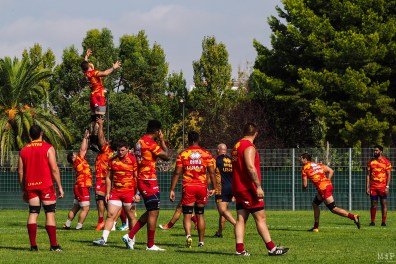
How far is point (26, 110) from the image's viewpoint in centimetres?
6631

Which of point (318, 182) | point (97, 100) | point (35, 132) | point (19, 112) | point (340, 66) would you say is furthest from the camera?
point (19, 112)

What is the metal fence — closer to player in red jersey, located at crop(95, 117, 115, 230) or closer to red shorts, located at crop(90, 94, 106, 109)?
player in red jersey, located at crop(95, 117, 115, 230)

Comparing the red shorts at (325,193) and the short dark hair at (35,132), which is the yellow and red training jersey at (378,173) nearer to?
the red shorts at (325,193)

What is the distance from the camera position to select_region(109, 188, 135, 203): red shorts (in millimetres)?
20688

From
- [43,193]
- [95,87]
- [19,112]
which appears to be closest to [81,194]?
[95,87]

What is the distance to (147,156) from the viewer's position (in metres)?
18.8

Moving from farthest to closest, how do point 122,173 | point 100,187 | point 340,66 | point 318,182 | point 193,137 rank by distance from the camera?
1. point 340,66
2. point 100,187
3. point 318,182
4. point 122,173
5. point 193,137

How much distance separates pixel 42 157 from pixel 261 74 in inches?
2031

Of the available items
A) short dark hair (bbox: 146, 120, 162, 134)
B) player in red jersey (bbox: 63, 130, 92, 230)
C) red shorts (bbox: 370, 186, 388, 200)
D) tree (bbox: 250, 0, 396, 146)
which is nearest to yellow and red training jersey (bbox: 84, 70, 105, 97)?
player in red jersey (bbox: 63, 130, 92, 230)

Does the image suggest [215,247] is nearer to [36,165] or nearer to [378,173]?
[36,165]

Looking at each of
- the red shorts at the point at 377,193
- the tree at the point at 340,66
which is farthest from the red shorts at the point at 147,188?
the tree at the point at 340,66

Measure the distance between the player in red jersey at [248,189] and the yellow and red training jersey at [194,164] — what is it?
8.69 ft

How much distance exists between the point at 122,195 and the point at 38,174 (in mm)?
3014

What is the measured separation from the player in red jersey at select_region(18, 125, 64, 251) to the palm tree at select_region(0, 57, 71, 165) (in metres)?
46.2
